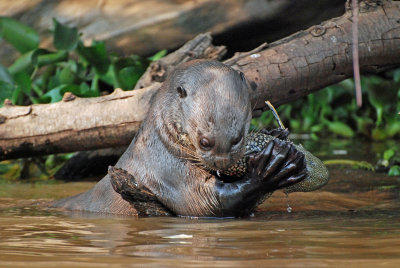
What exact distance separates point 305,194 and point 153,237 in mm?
1748

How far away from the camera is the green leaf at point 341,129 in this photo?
7.79 m

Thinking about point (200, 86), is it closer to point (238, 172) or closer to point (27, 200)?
point (238, 172)

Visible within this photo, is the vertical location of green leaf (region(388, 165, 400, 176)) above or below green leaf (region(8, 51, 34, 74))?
below

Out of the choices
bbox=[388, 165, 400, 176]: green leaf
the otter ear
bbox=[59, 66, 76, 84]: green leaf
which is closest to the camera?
the otter ear

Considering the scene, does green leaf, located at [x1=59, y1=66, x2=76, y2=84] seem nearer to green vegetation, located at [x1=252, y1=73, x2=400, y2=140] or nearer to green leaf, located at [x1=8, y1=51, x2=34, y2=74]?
green leaf, located at [x1=8, y1=51, x2=34, y2=74]

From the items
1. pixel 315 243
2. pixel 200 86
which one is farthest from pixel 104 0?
pixel 315 243

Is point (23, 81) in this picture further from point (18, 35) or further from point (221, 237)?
point (221, 237)

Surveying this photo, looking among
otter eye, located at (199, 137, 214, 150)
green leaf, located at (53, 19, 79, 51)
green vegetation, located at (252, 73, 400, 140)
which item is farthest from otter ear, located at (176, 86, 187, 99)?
green vegetation, located at (252, 73, 400, 140)

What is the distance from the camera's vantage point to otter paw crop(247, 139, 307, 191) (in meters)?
3.02

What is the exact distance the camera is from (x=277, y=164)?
9.89 feet

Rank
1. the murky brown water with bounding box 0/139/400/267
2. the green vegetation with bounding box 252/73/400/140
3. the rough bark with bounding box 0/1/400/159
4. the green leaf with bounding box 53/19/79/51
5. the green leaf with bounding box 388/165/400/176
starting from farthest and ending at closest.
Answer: the green vegetation with bounding box 252/73/400/140 < the green leaf with bounding box 53/19/79/51 < the green leaf with bounding box 388/165/400/176 < the rough bark with bounding box 0/1/400/159 < the murky brown water with bounding box 0/139/400/267

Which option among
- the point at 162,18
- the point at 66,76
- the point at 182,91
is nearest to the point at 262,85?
the point at 182,91

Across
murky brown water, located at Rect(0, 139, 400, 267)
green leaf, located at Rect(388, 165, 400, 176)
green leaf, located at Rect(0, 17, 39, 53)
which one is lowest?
green leaf, located at Rect(388, 165, 400, 176)

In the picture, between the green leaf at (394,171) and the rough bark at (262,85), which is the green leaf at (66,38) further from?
the green leaf at (394,171)
